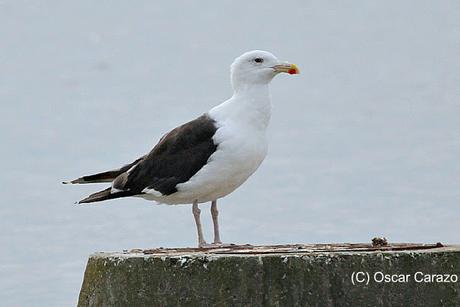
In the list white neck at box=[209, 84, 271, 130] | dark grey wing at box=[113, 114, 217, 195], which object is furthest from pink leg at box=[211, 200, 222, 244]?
white neck at box=[209, 84, 271, 130]

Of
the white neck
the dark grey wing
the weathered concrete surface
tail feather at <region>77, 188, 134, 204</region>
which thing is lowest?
the weathered concrete surface

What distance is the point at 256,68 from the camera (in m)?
9.18

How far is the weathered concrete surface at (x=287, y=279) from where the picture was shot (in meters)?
5.71

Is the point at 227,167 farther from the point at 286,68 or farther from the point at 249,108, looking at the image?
the point at 286,68

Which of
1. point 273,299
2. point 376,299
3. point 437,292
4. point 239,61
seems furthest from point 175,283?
point 239,61

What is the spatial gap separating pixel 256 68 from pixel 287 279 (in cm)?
377

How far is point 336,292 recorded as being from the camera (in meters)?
5.71

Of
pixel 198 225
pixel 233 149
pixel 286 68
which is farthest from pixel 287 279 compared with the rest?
pixel 286 68

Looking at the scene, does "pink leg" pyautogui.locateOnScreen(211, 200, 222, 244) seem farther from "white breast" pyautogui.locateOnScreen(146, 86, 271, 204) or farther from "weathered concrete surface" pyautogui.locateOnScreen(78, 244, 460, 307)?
"weathered concrete surface" pyautogui.locateOnScreen(78, 244, 460, 307)

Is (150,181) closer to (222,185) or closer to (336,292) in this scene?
(222,185)

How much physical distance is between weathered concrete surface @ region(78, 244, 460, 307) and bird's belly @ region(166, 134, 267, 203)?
248 cm

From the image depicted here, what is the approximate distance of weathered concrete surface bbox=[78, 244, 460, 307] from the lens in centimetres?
571

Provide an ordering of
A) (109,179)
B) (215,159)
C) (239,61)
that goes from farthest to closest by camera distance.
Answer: (109,179), (239,61), (215,159)

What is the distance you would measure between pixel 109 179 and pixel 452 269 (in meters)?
4.70
